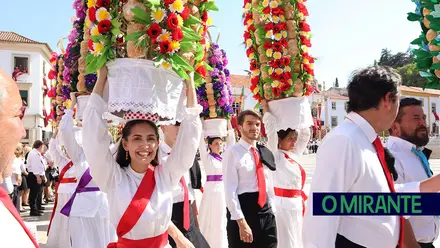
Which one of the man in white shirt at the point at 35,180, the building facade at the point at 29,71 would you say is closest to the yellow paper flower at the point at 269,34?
the man in white shirt at the point at 35,180

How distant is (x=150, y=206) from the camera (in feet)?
9.14

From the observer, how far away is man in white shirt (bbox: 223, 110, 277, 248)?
4629mm

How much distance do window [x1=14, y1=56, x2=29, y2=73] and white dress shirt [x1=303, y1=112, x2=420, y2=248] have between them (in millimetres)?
39103

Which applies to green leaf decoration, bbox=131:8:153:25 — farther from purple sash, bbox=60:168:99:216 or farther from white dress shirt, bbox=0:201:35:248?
purple sash, bbox=60:168:99:216

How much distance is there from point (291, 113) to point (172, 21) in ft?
8.65

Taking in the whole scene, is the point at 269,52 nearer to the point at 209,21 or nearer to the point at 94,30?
the point at 209,21

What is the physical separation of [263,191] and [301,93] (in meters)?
1.26

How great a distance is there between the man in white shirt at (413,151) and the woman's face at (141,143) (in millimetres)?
2039

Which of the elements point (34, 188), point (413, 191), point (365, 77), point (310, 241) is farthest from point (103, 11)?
point (34, 188)

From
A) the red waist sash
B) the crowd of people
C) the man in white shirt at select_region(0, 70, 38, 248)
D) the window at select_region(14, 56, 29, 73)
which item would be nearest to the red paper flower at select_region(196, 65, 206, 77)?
the crowd of people

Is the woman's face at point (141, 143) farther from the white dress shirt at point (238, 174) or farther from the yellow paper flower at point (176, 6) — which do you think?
the white dress shirt at point (238, 174)

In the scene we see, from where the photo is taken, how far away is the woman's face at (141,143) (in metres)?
2.89

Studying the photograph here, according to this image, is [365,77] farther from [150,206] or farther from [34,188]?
[34,188]

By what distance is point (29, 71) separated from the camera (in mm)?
37031
